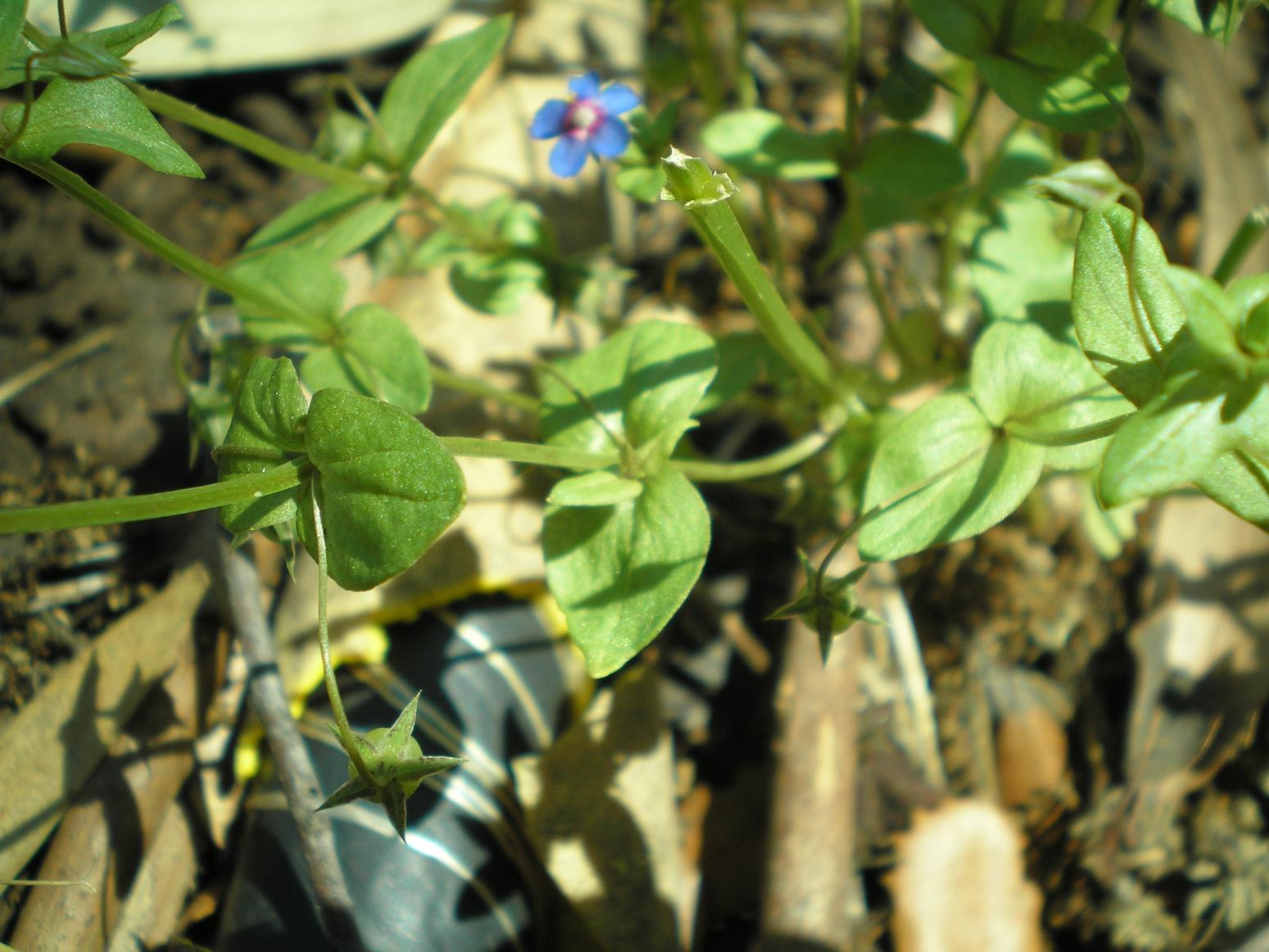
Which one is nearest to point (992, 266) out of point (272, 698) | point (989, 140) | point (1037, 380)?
point (1037, 380)

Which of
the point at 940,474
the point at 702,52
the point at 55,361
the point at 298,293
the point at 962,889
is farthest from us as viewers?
the point at 55,361

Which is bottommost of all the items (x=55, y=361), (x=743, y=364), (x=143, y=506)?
(x=55, y=361)

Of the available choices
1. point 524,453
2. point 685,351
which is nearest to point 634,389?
point 685,351


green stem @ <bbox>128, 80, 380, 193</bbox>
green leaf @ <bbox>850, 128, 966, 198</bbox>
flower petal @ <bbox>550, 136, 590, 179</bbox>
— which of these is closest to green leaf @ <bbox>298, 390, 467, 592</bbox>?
green stem @ <bbox>128, 80, 380, 193</bbox>

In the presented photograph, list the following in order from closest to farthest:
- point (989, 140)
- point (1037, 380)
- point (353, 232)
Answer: point (1037, 380) → point (353, 232) → point (989, 140)

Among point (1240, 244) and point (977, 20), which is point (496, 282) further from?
point (1240, 244)

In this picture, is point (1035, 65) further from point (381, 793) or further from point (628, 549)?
point (381, 793)

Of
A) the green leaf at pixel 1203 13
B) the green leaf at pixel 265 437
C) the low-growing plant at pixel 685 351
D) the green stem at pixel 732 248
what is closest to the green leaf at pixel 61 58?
the low-growing plant at pixel 685 351
